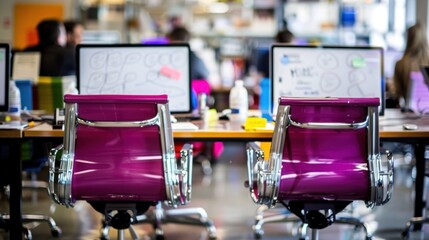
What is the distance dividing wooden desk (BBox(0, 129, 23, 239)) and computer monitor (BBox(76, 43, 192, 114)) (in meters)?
0.73

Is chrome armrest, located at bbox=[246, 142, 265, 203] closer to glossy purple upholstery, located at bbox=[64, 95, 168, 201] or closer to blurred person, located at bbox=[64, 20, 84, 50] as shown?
glossy purple upholstery, located at bbox=[64, 95, 168, 201]

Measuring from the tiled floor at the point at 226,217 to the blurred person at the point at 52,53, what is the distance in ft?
3.77

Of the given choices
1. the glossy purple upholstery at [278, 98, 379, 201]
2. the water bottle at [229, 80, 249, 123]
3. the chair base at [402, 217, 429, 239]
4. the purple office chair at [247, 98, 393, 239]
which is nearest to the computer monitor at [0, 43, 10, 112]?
the water bottle at [229, 80, 249, 123]

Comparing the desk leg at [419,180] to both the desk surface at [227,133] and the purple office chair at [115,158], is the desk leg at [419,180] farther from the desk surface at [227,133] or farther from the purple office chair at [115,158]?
the purple office chair at [115,158]

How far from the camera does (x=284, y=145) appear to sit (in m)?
3.23

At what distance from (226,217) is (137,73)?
136 centimetres

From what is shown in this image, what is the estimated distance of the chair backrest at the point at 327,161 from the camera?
3.18 metres

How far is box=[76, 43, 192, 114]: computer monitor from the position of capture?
4.22 metres

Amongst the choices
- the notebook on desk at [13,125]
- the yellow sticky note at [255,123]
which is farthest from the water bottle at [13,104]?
the yellow sticky note at [255,123]

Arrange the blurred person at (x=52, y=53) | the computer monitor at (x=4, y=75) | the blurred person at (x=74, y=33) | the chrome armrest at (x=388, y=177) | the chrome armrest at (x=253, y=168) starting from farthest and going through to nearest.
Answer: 1. the blurred person at (x=74, y=33)
2. the blurred person at (x=52, y=53)
3. the computer monitor at (x=4, y=75)
4. the chrome armrest at (x=253, y=168)
5. the chrome armrest at (x=388, y=177)

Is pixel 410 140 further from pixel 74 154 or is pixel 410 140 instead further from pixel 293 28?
pixel 293 28

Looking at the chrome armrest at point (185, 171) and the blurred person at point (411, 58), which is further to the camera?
the blurred person at point (411, 58)

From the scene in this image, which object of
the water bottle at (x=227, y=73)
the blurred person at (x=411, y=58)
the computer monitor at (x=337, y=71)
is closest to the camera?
the computer monitor at (x=337, y=71)

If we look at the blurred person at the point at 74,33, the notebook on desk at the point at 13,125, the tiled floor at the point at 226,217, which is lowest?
the tiled floor at the point at 226,217
